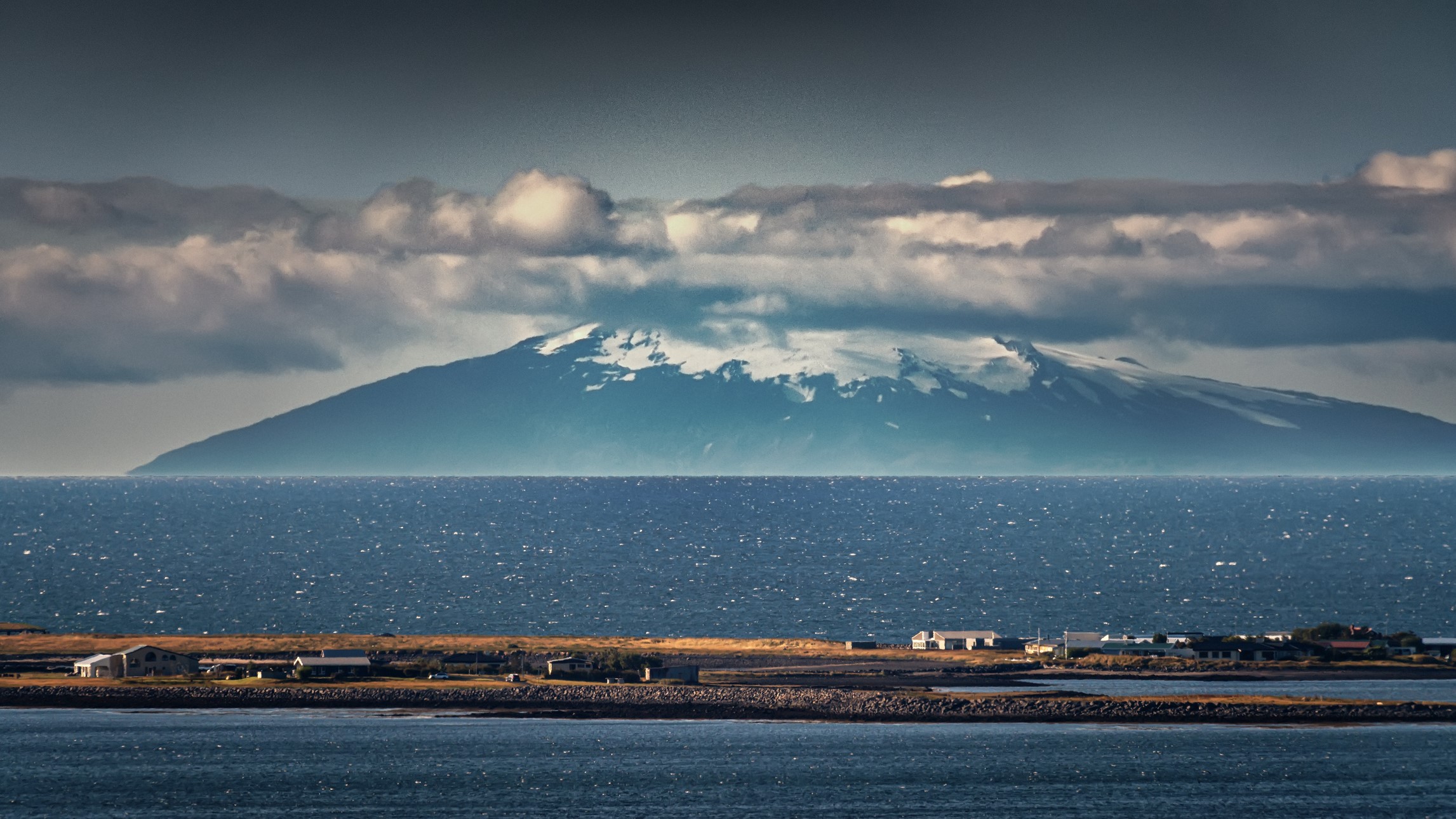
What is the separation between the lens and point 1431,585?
19650cm

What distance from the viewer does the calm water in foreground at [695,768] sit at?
265 ft

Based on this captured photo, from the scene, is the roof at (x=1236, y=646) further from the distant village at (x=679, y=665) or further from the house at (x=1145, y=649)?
the house at (x=1145, y=649)

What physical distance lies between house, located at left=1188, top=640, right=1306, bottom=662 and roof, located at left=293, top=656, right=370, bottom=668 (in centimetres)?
5336

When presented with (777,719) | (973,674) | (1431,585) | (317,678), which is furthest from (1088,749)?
(1431,585)

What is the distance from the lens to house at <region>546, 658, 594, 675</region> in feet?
391

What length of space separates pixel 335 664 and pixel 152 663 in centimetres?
1075

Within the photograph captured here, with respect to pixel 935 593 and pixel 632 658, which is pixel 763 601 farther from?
pixel 632 658

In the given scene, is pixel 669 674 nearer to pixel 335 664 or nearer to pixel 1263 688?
pixel 335 664

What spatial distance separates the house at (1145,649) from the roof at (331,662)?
48.9 metres

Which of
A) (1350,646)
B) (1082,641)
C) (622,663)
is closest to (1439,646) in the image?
(1350,646)

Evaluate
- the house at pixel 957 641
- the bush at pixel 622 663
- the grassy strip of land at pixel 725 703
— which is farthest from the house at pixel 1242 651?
the bush at pixel 622 663

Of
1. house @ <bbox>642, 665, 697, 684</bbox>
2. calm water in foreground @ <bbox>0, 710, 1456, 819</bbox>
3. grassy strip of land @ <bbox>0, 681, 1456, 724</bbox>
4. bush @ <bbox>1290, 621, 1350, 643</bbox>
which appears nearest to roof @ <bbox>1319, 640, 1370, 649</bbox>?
bush @ <bbox>1290, 621, 1350, 643</bbox>

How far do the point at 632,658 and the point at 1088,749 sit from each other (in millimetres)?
34115

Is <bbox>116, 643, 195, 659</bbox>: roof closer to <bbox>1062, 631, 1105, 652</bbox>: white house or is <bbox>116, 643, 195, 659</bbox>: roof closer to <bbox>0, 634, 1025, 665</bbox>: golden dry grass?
<bbox>0, 634, 1025, 665</bbox>: golden dry grass
